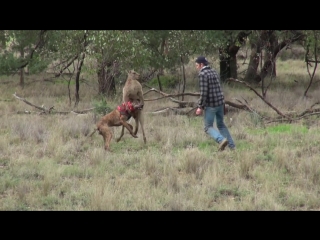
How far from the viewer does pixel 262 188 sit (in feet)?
24.1

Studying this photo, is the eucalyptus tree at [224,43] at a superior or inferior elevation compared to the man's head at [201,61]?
superior

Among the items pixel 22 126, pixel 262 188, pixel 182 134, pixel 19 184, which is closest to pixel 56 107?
pixel 22 126

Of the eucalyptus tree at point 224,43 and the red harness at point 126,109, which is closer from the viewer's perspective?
the red harness at point 126,109

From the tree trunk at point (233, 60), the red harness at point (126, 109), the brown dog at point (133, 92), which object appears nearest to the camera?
the red harness at point (126, 109)

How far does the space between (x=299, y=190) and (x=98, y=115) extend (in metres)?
7.46

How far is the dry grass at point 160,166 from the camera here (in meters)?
6.74

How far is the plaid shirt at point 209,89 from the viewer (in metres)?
9.44

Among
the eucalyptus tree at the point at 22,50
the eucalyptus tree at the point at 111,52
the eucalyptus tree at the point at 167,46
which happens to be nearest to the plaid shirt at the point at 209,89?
the eucalyptus tree at the point at 111,52

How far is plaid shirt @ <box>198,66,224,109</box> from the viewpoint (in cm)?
944

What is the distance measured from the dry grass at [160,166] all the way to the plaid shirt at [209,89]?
93 centimetres

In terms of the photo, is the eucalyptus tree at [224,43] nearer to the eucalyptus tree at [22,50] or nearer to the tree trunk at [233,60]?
the tree trunk at [233,60]

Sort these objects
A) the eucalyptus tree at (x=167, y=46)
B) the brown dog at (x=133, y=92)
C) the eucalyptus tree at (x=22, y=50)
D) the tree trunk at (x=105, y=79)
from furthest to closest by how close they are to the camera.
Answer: the eucalyptus tree at (x=22, y=50) < the eucalyptus tree at (x=167, y=46) < the tree trunk at (x=105, y=79) < the brown dog at (x=133, y=92)

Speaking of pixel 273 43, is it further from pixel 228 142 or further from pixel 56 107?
pixel 228 142

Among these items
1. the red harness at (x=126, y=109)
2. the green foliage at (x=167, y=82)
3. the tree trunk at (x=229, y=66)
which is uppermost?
the tree trunk at (x=229, y=66)
